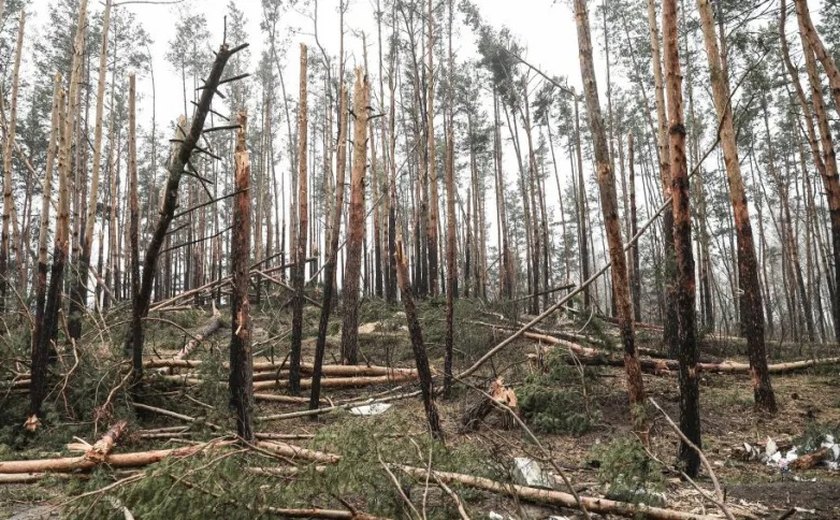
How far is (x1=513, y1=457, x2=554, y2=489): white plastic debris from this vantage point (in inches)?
142

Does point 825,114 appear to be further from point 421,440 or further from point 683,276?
point 421,440

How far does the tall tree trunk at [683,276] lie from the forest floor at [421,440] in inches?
13.4

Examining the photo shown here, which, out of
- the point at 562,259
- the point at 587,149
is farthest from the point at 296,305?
the point at 562,259

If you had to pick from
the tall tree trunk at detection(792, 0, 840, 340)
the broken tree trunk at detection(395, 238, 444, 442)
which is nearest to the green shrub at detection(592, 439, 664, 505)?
the broken tree trunk at detection(395, 238, 444, 442)

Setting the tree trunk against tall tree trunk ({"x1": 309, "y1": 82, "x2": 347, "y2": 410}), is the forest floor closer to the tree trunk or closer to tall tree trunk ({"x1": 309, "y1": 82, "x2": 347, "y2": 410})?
tall tree trunk ({"x1": 309, "y1": 82, "x2": 347, "y2": 410})

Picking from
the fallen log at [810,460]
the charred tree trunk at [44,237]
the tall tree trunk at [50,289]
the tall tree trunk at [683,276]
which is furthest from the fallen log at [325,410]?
the fallen log at [810,460]

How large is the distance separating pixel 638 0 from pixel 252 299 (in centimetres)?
1725

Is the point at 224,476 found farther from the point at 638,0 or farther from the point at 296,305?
the point at 638,0

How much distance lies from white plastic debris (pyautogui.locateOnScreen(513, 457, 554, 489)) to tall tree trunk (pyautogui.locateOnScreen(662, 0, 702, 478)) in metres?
1.30

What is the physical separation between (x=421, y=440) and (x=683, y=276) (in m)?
2.53

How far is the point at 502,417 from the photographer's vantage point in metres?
6.50

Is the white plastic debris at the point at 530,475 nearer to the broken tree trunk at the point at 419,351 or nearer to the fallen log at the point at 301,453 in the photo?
the broken tree trunk at the point at 419,351

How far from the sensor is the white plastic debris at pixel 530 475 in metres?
3.61

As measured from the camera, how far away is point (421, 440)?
374 cm
